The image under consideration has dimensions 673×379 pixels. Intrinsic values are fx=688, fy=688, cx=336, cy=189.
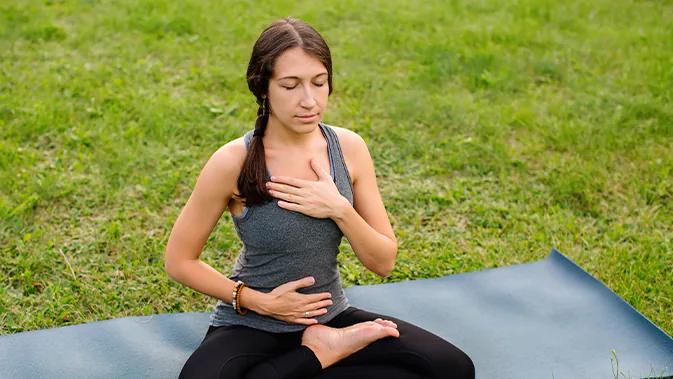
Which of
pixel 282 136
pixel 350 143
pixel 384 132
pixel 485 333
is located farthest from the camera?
pixel 384 132

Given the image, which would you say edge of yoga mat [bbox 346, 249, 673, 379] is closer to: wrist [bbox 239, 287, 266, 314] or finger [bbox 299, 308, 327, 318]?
finger [bbox 299, 308, 327, 318]

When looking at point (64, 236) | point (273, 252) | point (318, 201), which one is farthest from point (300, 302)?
point (64, 236)

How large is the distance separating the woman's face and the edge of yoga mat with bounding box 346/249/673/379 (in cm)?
117

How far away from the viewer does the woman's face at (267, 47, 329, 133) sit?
86.0 inches

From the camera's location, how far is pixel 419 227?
378cm

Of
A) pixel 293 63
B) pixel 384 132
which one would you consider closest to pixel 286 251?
pixel 293 63

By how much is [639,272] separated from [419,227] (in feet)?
3.70

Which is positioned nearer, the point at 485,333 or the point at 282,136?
the point at 282,136

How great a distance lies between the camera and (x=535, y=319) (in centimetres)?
308

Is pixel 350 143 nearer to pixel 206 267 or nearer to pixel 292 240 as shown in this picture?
pixel 292 240

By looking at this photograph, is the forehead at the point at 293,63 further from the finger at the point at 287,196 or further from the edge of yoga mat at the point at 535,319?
the edge of yoga mat at the point at 535,319

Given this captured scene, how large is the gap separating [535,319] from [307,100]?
1586 millimetres

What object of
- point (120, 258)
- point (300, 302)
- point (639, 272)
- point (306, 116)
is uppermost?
point (306, 116)

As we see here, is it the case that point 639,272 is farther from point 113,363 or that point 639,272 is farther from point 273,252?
point 113,363
